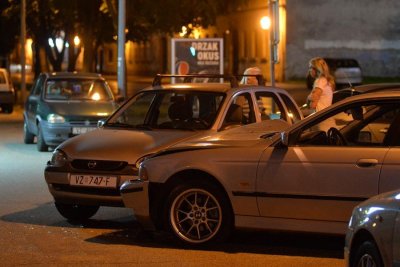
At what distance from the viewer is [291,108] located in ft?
38.4

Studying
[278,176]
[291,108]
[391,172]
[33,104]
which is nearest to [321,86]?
[291,108]

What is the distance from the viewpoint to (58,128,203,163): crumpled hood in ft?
31.8

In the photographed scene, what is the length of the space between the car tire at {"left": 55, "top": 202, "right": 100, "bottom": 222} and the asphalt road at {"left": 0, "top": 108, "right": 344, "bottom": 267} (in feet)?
0.33

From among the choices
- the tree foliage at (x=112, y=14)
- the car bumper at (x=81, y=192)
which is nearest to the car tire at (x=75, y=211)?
the car bumper at (x=81, y=192)

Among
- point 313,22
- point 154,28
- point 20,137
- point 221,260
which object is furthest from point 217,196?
point 313,22

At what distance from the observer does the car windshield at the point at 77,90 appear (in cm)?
1864


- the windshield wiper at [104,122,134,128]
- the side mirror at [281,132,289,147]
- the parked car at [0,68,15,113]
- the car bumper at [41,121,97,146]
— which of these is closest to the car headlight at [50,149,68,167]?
the windshield wiper at [104,122,134,128]

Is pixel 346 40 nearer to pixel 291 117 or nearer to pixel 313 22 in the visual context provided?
pixel 313 22

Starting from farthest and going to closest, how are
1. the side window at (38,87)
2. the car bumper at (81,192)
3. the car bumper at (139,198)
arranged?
the side window at (38,87)
the car bumper at (81,192)
the car bumper at (139,198)

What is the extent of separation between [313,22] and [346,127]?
44.0m

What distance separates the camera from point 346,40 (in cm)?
5231

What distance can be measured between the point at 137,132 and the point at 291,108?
7.49ft

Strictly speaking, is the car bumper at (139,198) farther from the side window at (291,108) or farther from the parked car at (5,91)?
the parked car at (5,91)

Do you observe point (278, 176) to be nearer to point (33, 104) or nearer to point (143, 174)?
point (143, 174)
